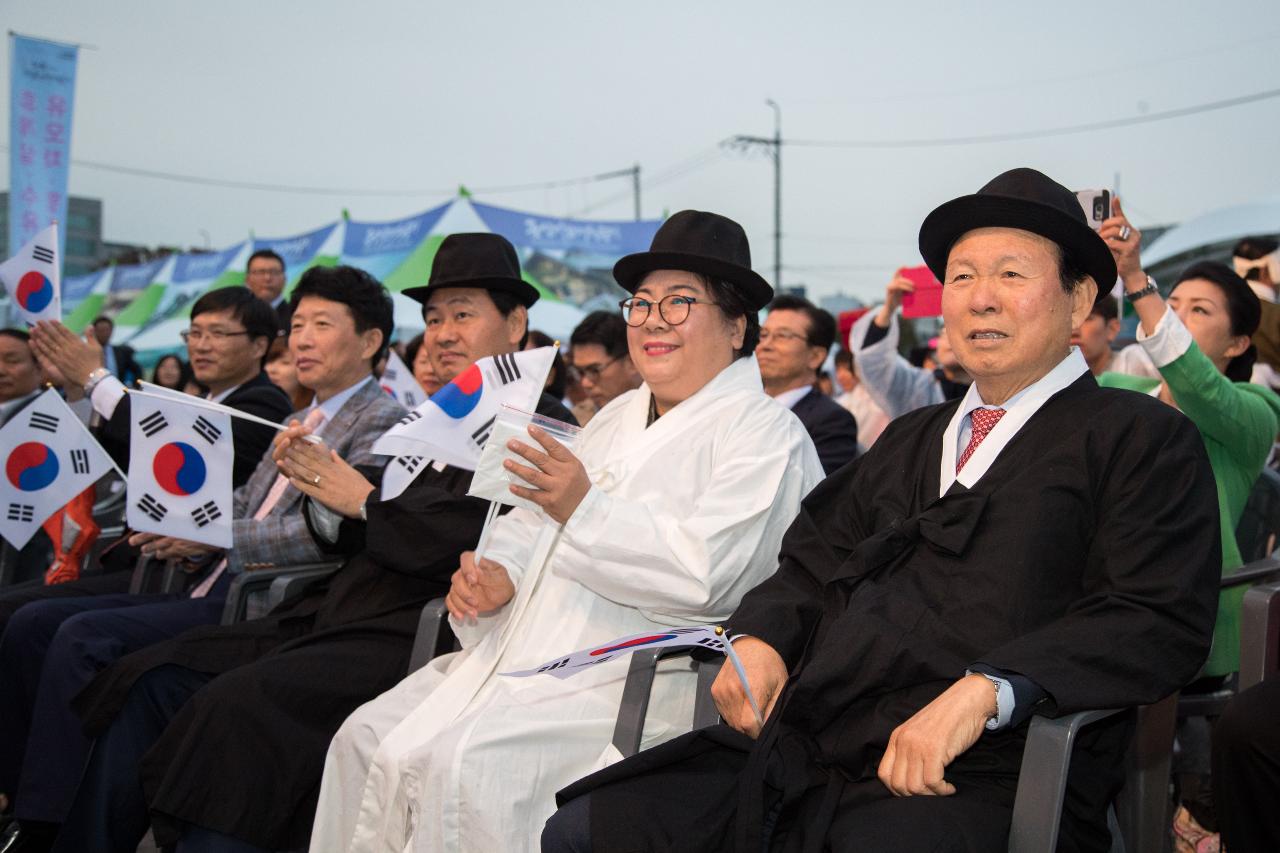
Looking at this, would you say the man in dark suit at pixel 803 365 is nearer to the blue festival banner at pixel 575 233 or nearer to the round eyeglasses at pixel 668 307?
the round eyeglasses at pixel 668 307

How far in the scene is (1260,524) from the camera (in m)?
3.52

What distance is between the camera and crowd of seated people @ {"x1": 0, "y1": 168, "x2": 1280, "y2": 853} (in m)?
2.24

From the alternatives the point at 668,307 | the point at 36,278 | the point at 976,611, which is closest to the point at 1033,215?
the point at 976,611

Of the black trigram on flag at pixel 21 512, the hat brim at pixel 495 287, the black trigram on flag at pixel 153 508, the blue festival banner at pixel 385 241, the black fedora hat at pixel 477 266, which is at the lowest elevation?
the black trigram on flag at pixel 21 512

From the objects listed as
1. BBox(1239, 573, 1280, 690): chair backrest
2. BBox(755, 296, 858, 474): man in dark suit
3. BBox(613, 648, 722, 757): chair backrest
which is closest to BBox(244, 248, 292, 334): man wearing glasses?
BBox(755, 296, 858, 474): man in dark suit

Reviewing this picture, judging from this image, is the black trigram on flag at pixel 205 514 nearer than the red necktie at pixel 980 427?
No

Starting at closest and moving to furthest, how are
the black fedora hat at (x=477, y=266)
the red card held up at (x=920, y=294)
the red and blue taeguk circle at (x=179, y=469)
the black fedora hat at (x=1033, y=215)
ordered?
the black fedora hat at (x=1033, y=215)
the red and blue taeguk circle at (x=179, y=469)
the black fedora hat at (x=477, y=266)
the red card held up at (x=920, y=294)

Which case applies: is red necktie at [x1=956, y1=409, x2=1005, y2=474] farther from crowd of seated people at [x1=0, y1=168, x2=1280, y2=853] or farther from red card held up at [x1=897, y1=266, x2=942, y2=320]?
red card held up at [x1=897, y1=266, x2=942, y2=320]

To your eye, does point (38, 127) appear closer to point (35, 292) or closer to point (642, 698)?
point (35, 292)

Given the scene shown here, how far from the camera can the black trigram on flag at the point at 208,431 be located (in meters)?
4.07

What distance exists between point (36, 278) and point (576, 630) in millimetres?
2966

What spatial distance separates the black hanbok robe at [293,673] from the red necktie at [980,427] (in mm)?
1703

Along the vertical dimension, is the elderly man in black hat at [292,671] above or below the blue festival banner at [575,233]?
below

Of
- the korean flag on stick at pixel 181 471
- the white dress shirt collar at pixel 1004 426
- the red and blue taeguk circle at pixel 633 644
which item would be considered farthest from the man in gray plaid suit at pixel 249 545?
the white dress shirt collar at pixel 1004 426
